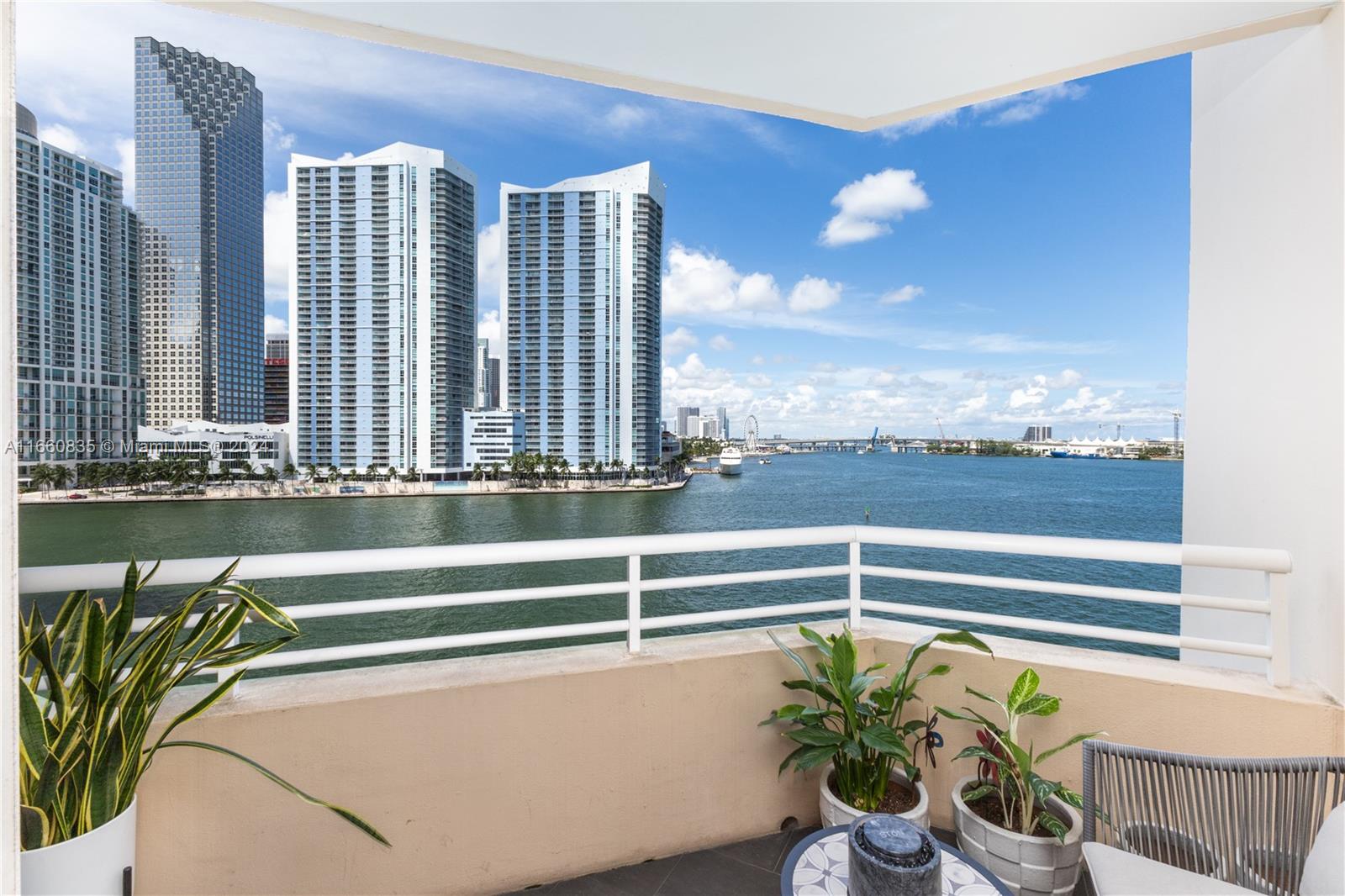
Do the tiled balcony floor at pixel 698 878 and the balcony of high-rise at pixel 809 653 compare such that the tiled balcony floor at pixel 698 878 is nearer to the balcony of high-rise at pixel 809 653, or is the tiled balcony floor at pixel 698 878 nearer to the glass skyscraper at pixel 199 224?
the balcony of high-rise at pixel 809 653

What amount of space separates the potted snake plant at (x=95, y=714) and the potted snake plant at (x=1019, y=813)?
1.56m

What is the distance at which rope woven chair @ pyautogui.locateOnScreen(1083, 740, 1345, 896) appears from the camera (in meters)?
1.17

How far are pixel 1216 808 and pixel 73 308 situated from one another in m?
3.67

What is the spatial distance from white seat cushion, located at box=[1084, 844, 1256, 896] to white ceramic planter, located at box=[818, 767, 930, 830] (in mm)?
422

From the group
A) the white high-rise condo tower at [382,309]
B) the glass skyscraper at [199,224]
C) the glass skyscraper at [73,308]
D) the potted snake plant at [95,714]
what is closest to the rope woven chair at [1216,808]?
the potted snake plant at [95,714]

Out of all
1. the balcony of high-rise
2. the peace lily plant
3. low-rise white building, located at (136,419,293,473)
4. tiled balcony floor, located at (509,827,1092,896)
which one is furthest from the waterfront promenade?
tiled balcony floor, located at (509,827,1092,896)

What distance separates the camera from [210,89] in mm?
9094

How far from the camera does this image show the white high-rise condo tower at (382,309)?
28.0m

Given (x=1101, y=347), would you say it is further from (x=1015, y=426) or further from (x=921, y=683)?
(x=921, y=683)

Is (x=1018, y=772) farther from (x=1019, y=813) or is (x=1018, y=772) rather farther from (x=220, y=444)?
(x=220, y=444)

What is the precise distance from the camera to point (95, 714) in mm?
1040

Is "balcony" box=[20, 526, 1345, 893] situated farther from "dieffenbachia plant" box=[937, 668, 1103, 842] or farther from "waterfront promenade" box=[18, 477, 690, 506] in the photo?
"waterfront promenade" box=[18, 477, 690, 506]

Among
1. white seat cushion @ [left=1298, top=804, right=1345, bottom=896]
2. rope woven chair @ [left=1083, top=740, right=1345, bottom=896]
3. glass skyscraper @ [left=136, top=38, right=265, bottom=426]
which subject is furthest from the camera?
glass skyscraper @ [left=136, top=38, right=265, bottom=426]

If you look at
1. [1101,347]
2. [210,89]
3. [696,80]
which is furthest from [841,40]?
[1101,347]
